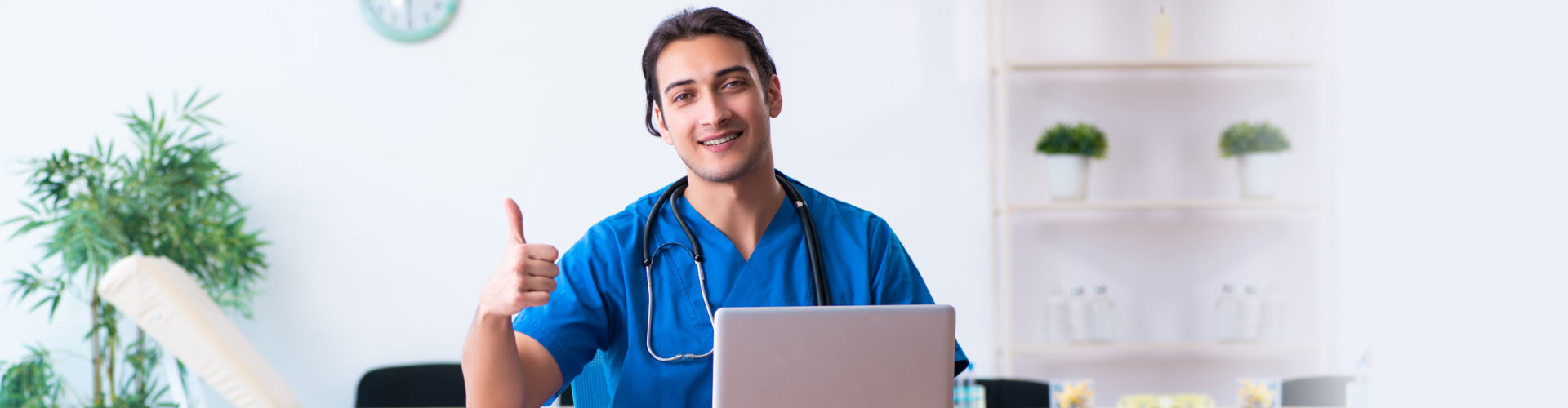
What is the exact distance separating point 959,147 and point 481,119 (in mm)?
1498

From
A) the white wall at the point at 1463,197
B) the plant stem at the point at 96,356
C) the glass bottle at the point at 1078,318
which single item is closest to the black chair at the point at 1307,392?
the glass bottle at the point at 1078,318

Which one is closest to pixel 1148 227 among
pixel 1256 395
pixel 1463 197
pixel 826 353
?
pixel 1256 395

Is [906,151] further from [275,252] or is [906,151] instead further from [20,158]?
[20,158]

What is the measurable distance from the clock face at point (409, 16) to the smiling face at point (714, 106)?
6.97 ft

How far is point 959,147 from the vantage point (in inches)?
131

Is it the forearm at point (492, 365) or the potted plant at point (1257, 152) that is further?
the potted plant at point (1257, 152)

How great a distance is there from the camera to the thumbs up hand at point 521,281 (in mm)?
1169

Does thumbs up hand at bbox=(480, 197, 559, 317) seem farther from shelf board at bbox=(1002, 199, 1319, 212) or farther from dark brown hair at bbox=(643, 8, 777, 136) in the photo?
shelf board at bbox=(1002, 199, 1319, 212)

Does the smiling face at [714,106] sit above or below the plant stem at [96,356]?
above

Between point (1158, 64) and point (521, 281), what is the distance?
2.44 meters

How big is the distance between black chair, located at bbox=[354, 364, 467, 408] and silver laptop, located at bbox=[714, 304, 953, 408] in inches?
88.5

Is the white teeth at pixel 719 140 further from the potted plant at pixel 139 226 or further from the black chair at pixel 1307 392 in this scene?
the potted plant at pixel 139 226

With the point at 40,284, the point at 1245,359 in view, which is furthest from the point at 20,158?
the point at 1245,359

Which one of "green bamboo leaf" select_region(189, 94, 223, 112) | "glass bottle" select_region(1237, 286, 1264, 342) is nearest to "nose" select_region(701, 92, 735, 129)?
"glass bottle" select_region(1237, 286, 1264, 342)
